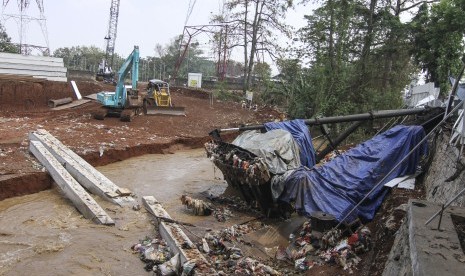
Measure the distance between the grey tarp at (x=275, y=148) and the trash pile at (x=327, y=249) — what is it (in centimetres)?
154

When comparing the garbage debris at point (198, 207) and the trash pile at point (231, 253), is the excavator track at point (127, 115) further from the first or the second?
the trash pile at point (231, 253)

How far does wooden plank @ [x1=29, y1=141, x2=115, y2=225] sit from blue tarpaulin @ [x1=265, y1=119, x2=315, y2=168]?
4.05 meters

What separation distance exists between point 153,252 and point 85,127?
1027cm

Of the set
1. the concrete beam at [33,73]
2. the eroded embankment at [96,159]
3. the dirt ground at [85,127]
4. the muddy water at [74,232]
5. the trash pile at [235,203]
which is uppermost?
the concrete beam at [33,73]

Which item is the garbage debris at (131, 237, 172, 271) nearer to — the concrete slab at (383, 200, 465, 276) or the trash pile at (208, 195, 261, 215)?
the trash pile at (208, 195, 261, 215)

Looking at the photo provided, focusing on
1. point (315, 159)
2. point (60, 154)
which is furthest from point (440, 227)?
point (60, 154)

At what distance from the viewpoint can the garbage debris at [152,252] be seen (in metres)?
5.86

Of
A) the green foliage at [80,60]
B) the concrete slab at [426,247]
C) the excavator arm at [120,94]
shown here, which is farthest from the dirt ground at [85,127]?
the green foliage at [80,60]

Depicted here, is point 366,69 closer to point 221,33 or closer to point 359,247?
point 221,33

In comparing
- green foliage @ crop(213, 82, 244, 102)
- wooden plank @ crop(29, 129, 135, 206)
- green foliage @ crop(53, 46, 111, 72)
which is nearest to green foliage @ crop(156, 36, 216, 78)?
green foliage @ crop(53, 46, 111, 72)

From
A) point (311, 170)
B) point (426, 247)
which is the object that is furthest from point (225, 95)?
point (426, 247)

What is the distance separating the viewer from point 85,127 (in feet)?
49.6

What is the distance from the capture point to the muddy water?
5664 mm

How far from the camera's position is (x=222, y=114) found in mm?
22641
